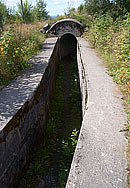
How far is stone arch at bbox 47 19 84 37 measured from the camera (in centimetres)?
1180

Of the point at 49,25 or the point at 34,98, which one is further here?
the point at 49,25

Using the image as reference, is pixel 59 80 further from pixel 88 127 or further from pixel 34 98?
pixel 88 127

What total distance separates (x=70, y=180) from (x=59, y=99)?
Result: 16.2ft

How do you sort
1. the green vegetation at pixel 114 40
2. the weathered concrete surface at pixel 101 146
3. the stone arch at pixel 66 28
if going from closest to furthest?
the weathered concrete surface at pixel 101 146 < the green vegetation at pixel 114 40 < the stone arch at pixel 66 28

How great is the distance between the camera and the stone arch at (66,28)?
11805mm

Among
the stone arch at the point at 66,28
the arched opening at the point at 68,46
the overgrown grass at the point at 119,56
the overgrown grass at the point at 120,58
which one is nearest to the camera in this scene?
the overgrown grass at the point at 120,58

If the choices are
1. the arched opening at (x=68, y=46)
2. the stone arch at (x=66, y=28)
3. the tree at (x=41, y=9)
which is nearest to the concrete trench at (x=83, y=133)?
the stone arch at (x=66, y=28)

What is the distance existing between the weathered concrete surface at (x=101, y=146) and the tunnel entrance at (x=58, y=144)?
633 millimetres

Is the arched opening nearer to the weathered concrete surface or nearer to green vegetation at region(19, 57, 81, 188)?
green vegetation at region(19, 57, 81, 188)

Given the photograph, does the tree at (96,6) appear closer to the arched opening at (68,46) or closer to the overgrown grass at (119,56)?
the arched opening at (68,46)

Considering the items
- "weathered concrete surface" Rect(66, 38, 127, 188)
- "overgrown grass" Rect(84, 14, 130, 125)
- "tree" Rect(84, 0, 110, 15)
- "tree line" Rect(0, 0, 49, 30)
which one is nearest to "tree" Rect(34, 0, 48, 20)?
"tree line" Rect(0, 0, 49, 30)

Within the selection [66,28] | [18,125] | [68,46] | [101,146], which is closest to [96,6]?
[68,46]

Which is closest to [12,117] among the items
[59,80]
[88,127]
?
[88,127]

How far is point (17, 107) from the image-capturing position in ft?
9.48
